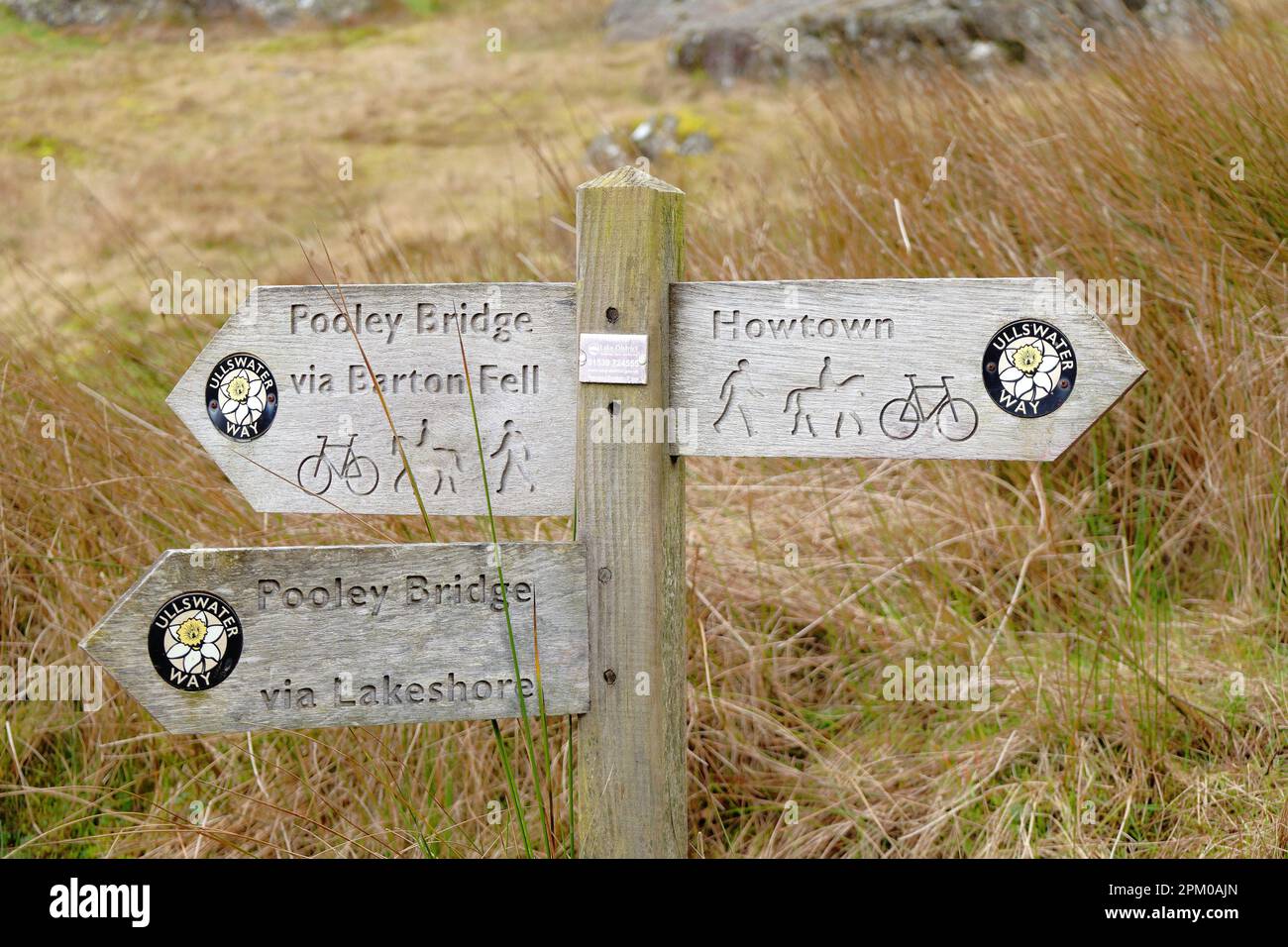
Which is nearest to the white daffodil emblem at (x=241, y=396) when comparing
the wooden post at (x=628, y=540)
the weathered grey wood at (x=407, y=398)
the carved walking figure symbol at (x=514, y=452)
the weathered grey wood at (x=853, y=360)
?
the weathered grey wood at (x=407, y=398)

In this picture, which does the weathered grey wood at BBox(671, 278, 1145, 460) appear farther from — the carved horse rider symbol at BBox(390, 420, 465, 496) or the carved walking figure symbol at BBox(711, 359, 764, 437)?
the carved horse rider symbol at BBox(390, 420, 465, 496)

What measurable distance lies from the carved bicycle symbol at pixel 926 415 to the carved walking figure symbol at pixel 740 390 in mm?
186

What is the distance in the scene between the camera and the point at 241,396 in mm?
1612

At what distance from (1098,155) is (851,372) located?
2137 millimetres

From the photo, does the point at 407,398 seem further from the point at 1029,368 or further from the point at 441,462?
the point at 1029,368

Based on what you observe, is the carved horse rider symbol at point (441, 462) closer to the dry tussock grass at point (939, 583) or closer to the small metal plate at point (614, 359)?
the small metal plate at point (614, 359)

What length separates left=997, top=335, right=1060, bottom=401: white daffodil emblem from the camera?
1478 millimetres

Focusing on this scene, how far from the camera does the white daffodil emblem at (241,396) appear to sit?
5.28ft

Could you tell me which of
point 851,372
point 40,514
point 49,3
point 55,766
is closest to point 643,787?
point 851,372

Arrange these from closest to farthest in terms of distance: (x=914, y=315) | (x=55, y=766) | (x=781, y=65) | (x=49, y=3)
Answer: (x=914, y=315) → (x=55, y=766) → (x=781, y=65) → (x=49, y=3)

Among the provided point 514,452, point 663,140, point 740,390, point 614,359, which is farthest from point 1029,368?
point 663,140

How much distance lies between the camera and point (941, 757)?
2.16 metres

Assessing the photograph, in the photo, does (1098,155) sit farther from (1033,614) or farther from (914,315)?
(914,315)

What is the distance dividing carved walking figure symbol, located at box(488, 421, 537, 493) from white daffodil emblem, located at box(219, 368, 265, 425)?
371 millimetres
